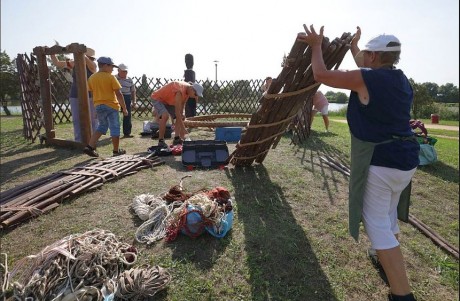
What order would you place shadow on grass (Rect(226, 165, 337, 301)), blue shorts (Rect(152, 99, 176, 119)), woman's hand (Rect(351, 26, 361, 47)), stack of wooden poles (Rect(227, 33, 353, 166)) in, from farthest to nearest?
1. blue shorts (Rect(152, 99, 176, 119))
2. stack of wooden poles (Rect(227, 33, 353, 166))
3. woman's hand (Rect(351, 26, 361, 47))
4. shadow on grass (Rect(226, 165, 337, 301))

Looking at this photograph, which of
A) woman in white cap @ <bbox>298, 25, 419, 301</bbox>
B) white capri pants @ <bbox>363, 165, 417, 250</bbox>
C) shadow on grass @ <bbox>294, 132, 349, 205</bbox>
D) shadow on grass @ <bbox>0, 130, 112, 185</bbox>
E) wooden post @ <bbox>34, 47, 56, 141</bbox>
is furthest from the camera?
wooden post @ <bbox>34, 47, 56, 141</bbox>

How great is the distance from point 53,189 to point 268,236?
2.25 m

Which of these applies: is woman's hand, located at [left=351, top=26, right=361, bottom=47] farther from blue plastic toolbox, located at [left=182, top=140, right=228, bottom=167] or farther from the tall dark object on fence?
the tall dark object on fence

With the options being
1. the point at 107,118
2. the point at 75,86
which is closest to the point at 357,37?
the point at 107,118

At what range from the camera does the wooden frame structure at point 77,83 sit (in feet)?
16.9

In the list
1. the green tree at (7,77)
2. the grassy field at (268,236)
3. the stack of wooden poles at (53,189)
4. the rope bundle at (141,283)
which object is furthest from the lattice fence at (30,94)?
the green tree at (7,77)

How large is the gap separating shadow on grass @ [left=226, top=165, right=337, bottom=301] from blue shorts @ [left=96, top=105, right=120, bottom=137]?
7.91ft

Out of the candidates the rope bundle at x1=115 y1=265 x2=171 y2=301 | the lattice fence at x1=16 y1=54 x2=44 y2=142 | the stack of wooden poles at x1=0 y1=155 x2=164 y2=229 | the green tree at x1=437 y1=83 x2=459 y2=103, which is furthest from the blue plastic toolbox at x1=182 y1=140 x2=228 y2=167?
the green tree at x1=437 y1=83 x2=459 y2=103

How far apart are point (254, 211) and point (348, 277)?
113cm

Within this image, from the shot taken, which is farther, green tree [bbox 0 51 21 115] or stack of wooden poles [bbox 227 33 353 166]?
green tree [bbox 0 51 21 115]

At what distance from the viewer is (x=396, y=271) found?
1723mm

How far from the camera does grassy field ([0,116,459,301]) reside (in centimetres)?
206

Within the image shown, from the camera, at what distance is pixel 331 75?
1.75 metres

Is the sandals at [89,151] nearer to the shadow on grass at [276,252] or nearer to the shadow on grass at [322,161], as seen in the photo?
the shadow on grass at [276,252]
